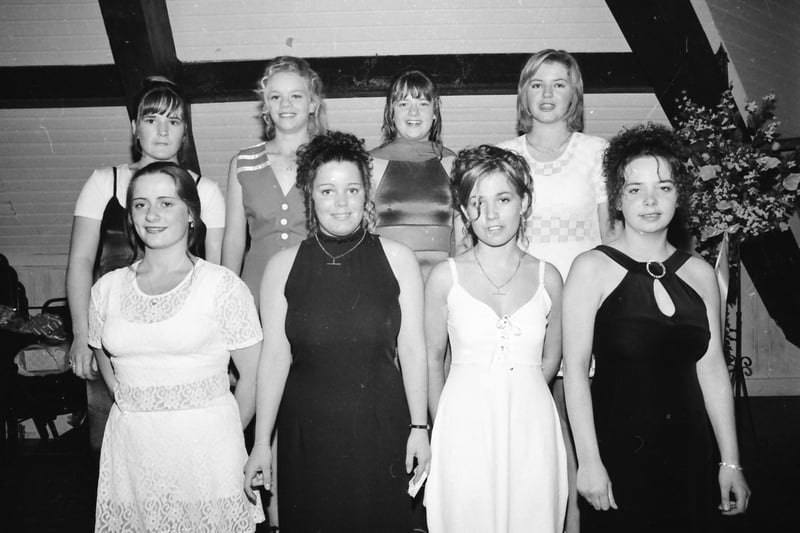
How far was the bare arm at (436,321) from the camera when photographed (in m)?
2.26

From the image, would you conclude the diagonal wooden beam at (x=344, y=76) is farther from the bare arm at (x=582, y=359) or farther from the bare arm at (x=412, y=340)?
the bare arm at (x=582, y=359)

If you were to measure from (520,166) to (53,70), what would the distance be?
3.95 meters

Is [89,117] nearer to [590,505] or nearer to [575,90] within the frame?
[575,90]

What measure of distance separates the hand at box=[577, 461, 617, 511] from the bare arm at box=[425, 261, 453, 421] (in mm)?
521

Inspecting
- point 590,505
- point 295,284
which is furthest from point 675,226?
point 295,284

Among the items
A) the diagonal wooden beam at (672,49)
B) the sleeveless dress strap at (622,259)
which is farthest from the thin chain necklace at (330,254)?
the diagonal wooden beam at (672,49)

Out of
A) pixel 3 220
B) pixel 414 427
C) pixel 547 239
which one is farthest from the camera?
pixel 3 220

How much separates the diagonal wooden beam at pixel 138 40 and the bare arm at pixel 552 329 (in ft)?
9.85

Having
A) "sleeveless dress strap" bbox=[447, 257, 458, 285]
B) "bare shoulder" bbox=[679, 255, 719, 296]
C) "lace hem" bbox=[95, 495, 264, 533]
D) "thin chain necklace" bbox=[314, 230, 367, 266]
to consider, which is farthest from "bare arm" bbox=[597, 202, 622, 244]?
"lace hem" bbox=[95, 495, 264, 533]

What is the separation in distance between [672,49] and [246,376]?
3765 millimetres

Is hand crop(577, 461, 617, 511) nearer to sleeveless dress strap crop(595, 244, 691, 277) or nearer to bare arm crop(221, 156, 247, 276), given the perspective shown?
sleeveless dress strap crop(595, 244, 691, 277)

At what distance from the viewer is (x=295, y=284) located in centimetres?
219

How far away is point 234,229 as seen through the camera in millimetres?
2795

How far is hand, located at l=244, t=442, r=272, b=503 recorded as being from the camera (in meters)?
2.11
